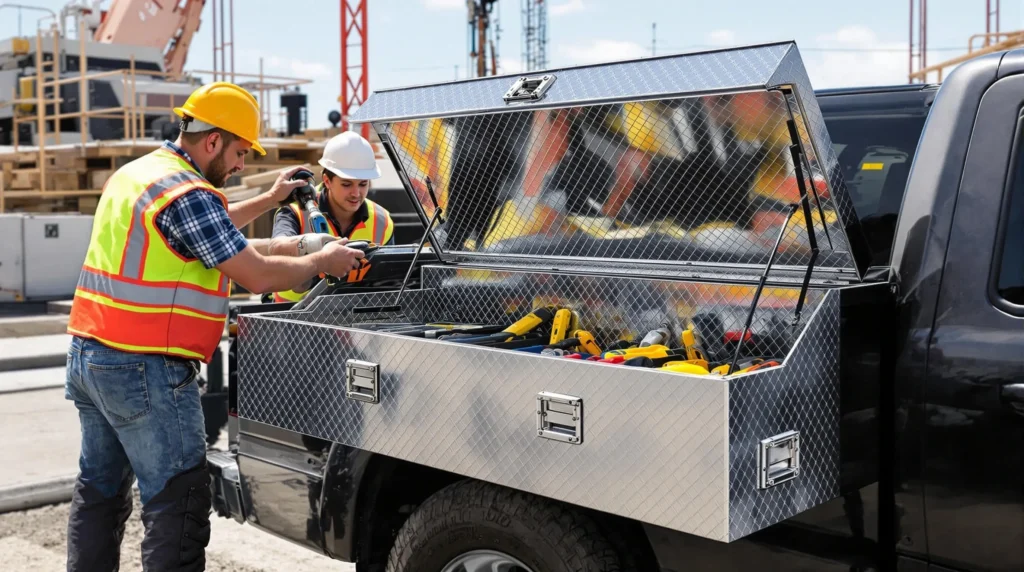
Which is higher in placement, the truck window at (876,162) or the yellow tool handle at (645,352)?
the truck window at (876,162)

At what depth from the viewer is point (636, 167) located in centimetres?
327

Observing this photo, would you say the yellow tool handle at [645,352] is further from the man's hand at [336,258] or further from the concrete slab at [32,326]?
the concrete slab at [32,326]

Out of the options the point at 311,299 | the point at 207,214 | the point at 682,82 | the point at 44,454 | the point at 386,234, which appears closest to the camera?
the point at 682,82

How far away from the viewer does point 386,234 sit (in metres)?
5.31

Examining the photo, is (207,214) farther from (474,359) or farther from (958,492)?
(958,492)

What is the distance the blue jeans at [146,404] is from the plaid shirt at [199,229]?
393 millimetres

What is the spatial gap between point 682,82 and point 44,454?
515cm

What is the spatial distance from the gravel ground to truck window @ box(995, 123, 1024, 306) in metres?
2.91

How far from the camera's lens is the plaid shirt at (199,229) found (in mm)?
Result: 3217

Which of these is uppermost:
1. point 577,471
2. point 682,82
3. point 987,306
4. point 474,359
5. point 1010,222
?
point 682,82

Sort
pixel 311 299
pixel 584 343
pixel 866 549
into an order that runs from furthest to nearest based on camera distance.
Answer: pixel 311 299 → pixel 584 343 → pixel 866 549

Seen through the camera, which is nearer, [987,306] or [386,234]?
[987,306]

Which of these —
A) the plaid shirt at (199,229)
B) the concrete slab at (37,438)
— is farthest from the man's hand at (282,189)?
the concrete slab at (37,438)

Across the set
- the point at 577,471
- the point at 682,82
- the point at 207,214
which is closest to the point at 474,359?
the point at 577,471
